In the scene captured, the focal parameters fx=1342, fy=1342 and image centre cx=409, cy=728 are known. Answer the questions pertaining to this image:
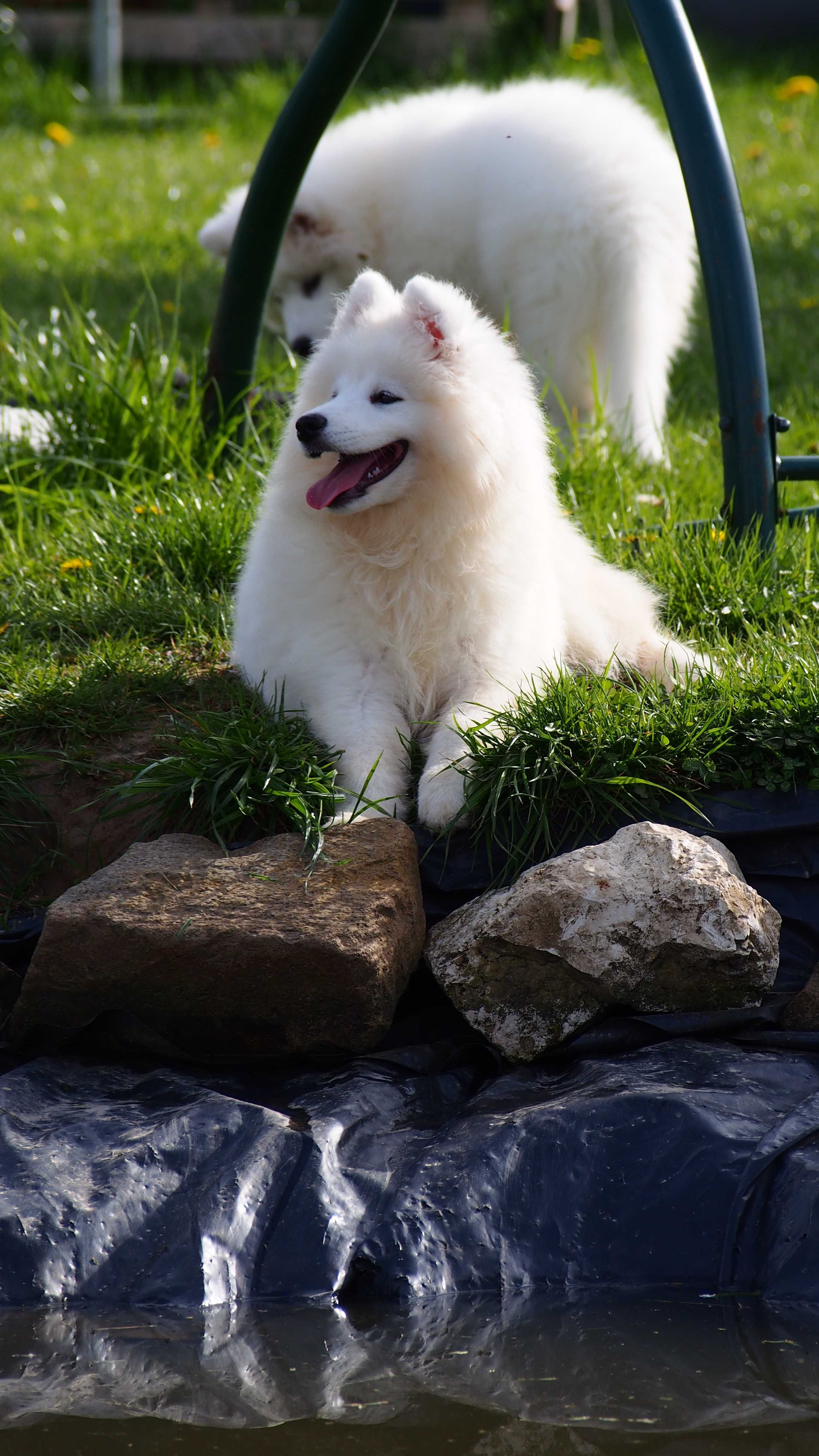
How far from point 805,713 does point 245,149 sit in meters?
8.19

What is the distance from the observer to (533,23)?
10719 mm

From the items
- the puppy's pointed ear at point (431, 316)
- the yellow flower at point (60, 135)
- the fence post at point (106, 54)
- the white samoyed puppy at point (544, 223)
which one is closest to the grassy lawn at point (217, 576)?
the white samoyed puppy at point (544, 223)

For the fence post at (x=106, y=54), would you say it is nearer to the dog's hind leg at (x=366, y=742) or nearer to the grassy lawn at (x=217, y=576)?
the grassy lawn at (x=217, y=576)

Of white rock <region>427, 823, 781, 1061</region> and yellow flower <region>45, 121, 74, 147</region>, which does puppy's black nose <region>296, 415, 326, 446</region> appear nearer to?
white rock <region>427, 823, 781, 1061</region>

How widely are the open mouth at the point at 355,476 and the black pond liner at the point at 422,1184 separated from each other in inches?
47.0

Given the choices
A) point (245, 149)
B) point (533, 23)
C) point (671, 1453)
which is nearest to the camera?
point (671, 1453)

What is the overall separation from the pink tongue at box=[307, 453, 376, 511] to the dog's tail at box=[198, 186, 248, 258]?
344cm

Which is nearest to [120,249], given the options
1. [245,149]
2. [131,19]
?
[245,149]

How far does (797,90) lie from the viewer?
10.0m

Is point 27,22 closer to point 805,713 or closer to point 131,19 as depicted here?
point 131,19

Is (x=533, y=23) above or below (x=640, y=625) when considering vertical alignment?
above

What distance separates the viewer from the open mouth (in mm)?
2834

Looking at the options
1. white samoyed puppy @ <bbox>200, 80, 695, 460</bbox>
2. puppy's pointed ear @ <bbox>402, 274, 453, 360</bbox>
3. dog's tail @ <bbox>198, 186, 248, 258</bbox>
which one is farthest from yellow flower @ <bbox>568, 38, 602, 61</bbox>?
puppy's pointed ear @ <bbox>402, 274, 453, 360</bbox>

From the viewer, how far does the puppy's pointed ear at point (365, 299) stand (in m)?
2.99
